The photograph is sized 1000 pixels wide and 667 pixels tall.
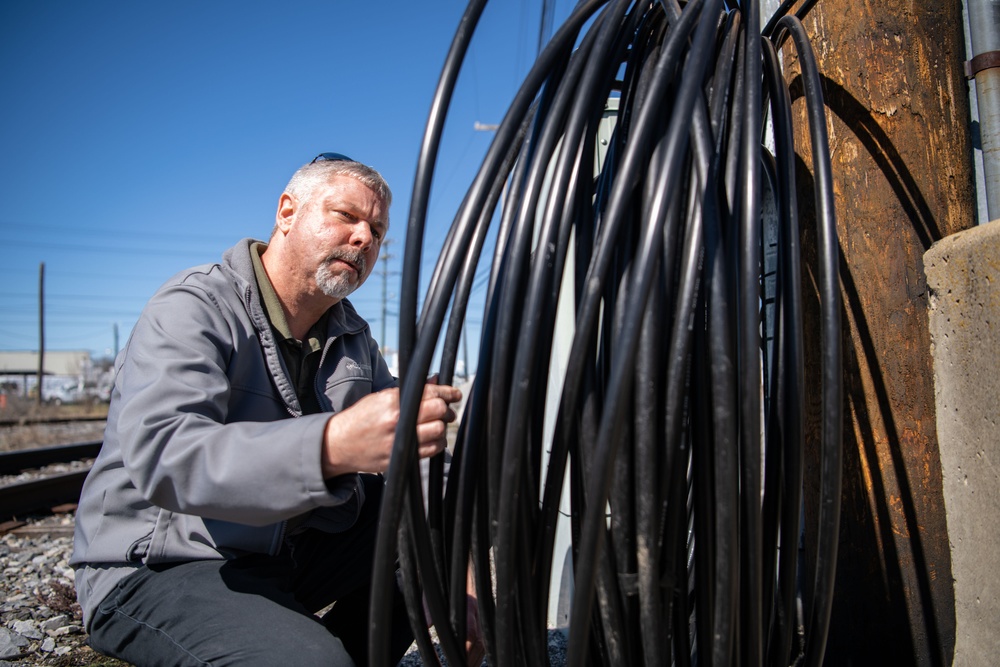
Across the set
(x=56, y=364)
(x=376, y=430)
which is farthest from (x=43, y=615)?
(x=56, y=364)

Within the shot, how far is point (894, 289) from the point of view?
145cm

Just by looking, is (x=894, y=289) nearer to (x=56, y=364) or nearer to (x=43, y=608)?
(x=43, y=608)

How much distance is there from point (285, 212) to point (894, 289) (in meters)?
1.83

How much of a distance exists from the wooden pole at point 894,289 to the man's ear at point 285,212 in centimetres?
163

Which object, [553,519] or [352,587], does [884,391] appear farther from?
[352,587]

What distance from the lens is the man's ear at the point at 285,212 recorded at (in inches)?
90.0

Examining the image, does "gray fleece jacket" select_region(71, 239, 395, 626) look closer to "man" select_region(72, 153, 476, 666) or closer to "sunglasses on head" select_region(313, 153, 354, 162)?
"man" select_region(72, 153, 476, 666)

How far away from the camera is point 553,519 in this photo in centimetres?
131

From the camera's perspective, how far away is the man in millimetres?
1413

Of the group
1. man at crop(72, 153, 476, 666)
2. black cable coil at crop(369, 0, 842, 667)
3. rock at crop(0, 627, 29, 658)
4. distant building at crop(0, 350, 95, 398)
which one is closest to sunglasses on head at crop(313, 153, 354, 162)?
man at crop(72, 153, 476, 666)

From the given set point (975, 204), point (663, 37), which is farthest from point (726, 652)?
point (663, 37)

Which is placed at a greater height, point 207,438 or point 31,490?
point 207,438

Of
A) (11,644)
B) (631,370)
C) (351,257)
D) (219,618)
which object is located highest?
(351,257)

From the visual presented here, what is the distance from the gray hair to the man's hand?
43.4 inches
